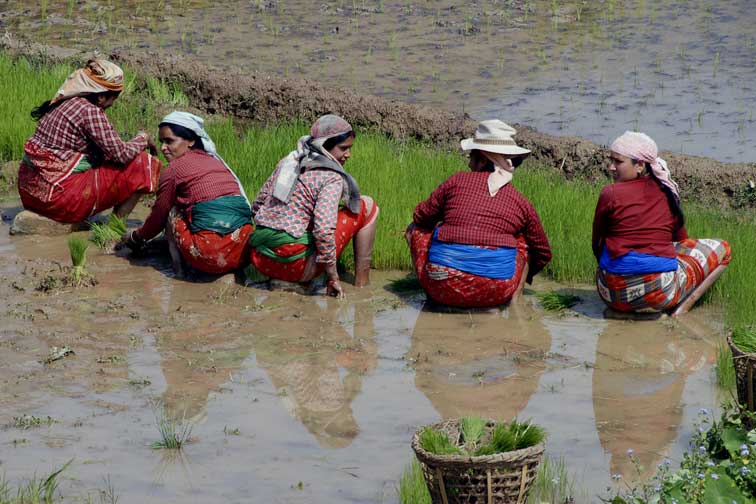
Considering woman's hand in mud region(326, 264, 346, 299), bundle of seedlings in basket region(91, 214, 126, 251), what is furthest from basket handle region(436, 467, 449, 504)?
bundle of seedlings in basket region(91, 214, 126, 251)

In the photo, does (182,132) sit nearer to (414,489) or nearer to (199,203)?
(199,203)

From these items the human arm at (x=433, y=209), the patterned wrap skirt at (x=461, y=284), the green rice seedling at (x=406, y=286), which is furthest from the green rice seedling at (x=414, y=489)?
the green rice seedling at (x=406, y=286)

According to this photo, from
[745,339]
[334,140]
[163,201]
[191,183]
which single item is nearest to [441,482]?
[745,339]

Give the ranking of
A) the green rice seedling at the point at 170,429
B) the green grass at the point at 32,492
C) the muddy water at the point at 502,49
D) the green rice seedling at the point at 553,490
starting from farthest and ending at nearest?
1. the muddy water at the point at 502,49
2. the green rice seedling at the point at 170,429
3. the green rice seedling at the point at 553,490
4. the green grass at the point at 32,492

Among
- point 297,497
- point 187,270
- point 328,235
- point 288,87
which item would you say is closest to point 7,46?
point 288,87

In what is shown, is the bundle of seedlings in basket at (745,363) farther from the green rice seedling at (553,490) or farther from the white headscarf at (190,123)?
the white headscarf at (190,123)

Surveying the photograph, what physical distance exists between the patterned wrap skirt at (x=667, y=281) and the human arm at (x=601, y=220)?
0.51ft

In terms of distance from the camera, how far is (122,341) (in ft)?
19.6

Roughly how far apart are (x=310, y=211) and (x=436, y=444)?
127 inches

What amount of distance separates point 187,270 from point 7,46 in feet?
19.8

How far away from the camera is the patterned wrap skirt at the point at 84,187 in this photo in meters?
7.82

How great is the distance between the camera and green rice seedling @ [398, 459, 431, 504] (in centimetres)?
410

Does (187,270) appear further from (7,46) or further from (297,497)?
(7,46)

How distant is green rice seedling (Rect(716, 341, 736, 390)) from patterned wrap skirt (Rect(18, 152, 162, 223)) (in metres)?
4.31
